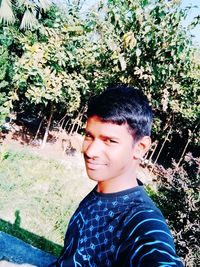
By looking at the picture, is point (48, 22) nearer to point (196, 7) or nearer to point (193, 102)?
point (193, 102)

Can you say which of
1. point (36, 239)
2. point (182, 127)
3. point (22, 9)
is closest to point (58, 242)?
point (36, 239)

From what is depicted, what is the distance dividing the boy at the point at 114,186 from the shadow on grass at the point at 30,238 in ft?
14.5

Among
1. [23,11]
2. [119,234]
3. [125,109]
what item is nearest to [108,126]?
[125,109]

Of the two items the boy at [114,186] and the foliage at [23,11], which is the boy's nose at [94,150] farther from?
the foliage at [23,11]

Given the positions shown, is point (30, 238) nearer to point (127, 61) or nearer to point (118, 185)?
point (127, 61)

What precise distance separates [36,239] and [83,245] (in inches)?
193

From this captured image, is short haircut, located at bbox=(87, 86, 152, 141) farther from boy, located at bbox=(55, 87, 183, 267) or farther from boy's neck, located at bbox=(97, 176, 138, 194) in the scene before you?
boy's neck, located at bbox=(97, 176, 138, 194)

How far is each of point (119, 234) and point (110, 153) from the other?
0.37 m

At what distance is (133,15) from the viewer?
17.5 ft

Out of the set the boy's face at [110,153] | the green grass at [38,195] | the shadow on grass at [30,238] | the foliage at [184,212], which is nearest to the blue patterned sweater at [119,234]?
the boy's face at [110,153]

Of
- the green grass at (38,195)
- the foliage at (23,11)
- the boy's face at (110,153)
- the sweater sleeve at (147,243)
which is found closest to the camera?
the sweater sleeve at (147,243)

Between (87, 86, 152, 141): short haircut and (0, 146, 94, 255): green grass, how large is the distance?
4835mm

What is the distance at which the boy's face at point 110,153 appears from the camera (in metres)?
1.40

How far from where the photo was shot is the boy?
124 centimetres
